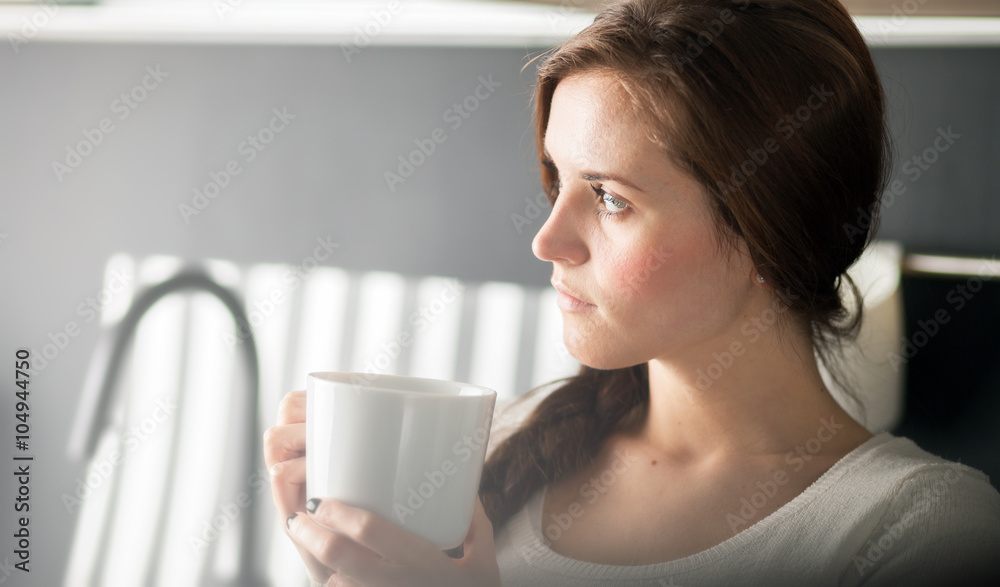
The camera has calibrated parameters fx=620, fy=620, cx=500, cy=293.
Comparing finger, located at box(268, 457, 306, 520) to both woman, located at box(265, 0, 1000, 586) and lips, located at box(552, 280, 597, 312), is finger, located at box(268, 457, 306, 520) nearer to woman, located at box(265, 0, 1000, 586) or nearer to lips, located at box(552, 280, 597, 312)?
woman, located at box(265, 0, 1000, 586)

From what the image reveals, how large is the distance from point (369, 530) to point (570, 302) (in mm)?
179

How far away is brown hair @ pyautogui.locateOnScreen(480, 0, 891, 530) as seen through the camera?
0.35 meters

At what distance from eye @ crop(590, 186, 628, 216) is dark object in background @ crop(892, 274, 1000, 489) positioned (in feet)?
1.21

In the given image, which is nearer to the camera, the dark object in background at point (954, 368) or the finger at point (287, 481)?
the finger at point (287, 481)

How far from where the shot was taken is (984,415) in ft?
1.77

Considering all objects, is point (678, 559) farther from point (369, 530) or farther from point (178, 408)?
point (178, 408)

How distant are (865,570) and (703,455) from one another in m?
0.11

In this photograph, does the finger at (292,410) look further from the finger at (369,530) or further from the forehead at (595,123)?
the forehead at (595,123)

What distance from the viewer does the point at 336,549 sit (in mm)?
255

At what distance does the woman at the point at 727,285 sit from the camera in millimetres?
347

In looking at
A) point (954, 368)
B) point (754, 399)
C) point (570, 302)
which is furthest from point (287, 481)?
point (954, 368)

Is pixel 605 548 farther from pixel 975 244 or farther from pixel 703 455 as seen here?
pixel 975 244

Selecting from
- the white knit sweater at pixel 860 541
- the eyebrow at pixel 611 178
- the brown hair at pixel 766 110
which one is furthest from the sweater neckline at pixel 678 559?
the eyebrow at pixel 611 178

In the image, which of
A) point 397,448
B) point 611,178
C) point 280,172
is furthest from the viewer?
point 280,172
